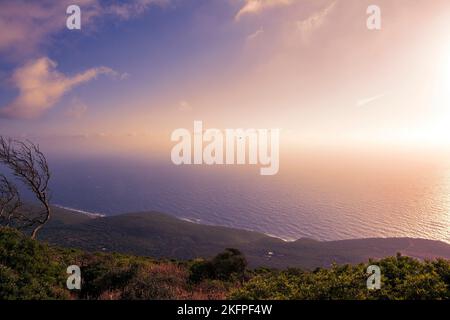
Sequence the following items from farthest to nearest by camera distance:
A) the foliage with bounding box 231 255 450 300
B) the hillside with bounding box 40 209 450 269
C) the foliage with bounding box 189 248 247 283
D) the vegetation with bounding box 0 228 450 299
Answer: the hillside with bounding box 40 209 450 269 → the foliage with bounding box 189 248 247 283 → the vegetation with bounding box 0 228 450 299 → the foliage with bounding box 231 255 450 300

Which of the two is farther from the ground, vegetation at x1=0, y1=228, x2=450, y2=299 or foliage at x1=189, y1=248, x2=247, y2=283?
vegetation at x1=0, y1=228, x2=450, y2=299

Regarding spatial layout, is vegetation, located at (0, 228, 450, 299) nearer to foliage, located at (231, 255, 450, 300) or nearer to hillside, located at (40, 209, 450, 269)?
foliage, located at (231, 255, 450, 300)

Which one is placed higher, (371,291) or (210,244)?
(371,291)

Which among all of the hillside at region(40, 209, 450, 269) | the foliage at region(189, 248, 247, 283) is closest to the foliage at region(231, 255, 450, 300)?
the foliage at region(189, 248, 247, 283)

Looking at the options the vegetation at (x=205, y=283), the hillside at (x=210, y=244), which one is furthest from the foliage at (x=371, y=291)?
the hillside at (x=210, y=244)

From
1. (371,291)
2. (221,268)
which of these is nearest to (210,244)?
(221,268)

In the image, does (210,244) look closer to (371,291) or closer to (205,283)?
(205,283)

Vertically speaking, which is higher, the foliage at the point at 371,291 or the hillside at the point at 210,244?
the foliage at the point at 371,291

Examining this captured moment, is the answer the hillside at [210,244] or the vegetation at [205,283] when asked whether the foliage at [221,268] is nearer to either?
the vegetation at [205,283]

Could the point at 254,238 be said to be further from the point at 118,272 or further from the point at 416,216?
the point at 118,272
